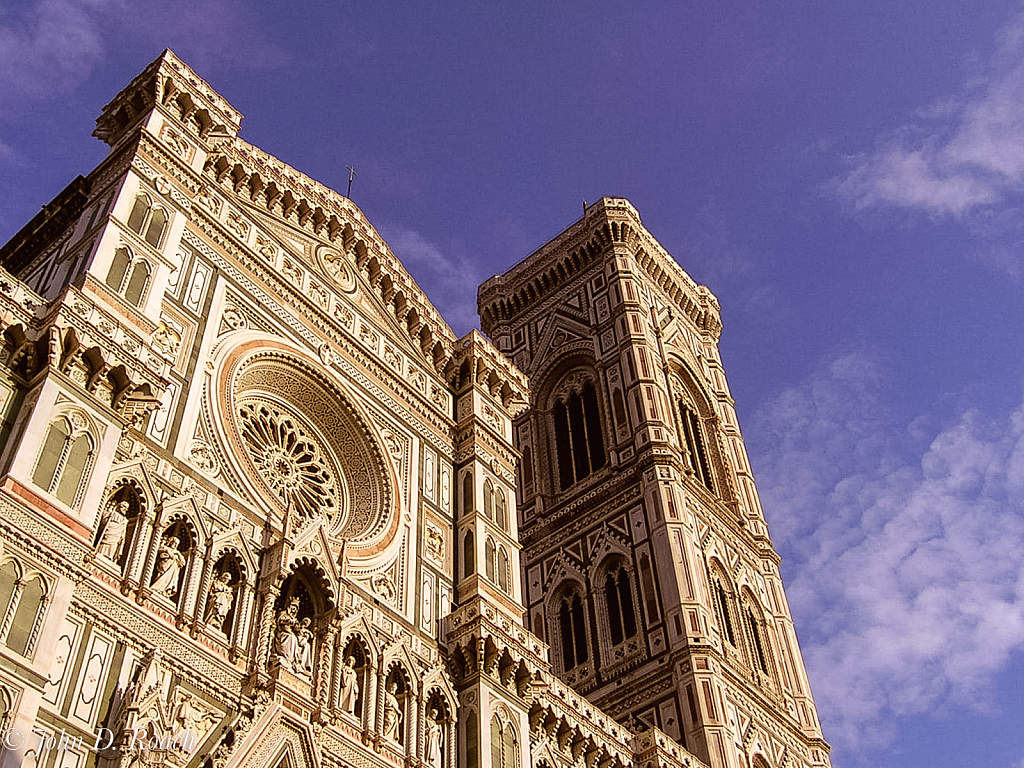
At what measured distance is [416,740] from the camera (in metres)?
13.6

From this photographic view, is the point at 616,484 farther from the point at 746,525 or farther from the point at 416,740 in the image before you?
the point at 416,740

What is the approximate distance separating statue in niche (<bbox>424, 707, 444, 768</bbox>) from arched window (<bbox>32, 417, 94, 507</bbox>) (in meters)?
5.34

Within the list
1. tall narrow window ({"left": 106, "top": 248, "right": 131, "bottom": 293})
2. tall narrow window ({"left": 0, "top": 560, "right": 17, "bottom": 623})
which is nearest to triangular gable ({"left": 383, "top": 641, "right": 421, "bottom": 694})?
tall narrow window ({"left": 0, "top": 560, "right": 17, "bottom": 623})

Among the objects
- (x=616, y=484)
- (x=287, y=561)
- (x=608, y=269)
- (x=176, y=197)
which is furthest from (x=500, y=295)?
(x=287, y=561)

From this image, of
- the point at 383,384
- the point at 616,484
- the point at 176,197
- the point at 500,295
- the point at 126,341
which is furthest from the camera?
the point at 500,295

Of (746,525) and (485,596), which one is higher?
(746,525)

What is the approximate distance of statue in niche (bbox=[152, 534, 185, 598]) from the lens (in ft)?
38.3

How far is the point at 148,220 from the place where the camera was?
1512 cm

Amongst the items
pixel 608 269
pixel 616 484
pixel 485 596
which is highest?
pixel 608 269

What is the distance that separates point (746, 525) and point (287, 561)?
1792 cm

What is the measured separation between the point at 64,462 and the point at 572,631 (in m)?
15.9

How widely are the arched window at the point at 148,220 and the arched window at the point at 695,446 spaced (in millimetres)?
15922

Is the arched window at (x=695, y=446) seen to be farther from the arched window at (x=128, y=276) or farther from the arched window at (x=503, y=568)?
the arched window at (x=128, y=276)

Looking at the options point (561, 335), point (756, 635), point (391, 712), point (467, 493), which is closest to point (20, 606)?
point (391, 712)
